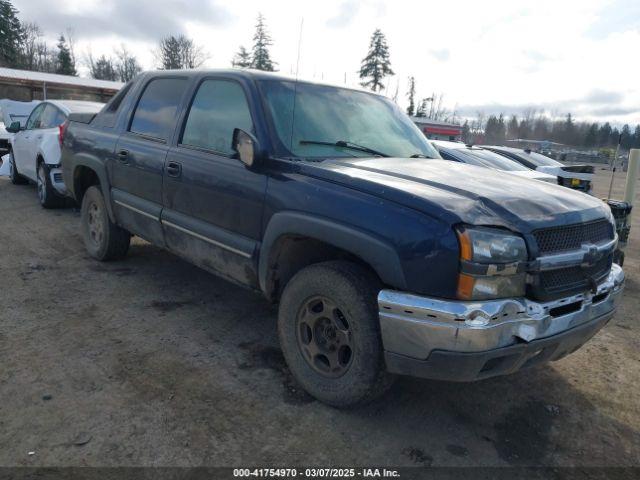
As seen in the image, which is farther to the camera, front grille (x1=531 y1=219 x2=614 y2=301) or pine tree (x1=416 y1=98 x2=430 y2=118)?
pine tree (x1=416 y1=98 x2=430 y2=118)

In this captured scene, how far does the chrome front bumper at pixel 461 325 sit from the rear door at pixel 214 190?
1.21m

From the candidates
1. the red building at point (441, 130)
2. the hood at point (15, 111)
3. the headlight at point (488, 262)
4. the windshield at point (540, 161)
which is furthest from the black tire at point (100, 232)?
the red building at point (441, 130)

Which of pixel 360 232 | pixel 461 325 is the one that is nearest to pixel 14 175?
pixel 360 232

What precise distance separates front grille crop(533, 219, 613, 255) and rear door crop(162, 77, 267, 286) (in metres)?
1.68

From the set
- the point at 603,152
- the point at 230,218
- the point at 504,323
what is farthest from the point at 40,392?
the point at 603,152

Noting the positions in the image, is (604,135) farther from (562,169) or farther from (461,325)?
(461,325)

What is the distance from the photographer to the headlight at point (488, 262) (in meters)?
2.39

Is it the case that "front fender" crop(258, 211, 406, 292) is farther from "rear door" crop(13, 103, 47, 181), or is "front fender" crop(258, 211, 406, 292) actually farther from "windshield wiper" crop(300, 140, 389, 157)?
"rear door" crop(13, 103, 47, 181)

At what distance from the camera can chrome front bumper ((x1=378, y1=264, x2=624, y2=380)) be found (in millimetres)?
2387

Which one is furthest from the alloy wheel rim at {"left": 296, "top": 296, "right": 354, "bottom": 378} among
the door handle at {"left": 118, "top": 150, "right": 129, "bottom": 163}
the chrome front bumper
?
the door handle at {"left": 118, "top": 150, "right": 129, "bottom": 163}

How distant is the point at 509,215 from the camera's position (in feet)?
8.44

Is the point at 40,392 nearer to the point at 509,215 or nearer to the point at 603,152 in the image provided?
the point at 509,215

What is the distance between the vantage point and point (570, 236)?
278 cm

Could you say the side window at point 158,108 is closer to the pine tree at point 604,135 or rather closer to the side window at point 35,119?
the side window at point 35,119
